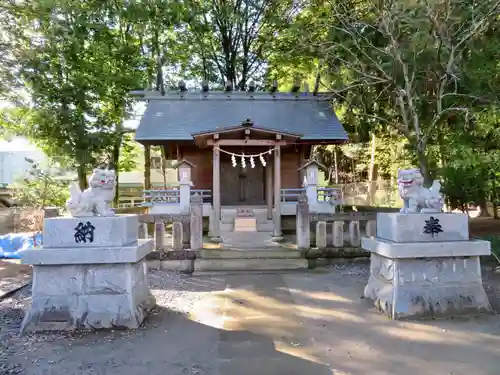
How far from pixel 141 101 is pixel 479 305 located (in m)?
16.0

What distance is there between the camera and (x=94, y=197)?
539 cm

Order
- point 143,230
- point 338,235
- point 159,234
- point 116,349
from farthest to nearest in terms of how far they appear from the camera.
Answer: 1. point 338,235
2. point 143,230
3. point 159,234
4. point 116,349

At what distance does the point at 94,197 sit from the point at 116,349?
6.97ft

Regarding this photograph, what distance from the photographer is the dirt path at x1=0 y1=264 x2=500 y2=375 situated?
3.85 m

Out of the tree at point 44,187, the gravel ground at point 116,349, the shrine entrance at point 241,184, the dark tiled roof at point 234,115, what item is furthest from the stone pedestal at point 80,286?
the tree at point 44,187

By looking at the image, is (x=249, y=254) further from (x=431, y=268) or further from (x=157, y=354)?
(x=157, y=354)

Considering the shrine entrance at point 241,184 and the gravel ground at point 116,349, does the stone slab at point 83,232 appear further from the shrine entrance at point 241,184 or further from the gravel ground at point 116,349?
the shrine entrance at point 241,184

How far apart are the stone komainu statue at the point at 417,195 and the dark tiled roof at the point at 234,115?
28.3 ft

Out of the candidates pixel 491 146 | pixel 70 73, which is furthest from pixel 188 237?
pixel 70 73

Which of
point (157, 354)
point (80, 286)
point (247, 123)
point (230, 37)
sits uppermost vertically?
point (230, 37)

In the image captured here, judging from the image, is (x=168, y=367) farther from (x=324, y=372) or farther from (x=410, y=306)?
(x=410, y=306)

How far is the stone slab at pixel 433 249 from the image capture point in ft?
17.2

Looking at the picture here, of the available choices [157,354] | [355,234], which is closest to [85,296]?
[157,354]

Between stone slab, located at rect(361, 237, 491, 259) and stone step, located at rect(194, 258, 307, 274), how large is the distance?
11.4 ft
